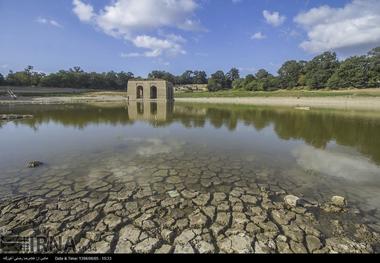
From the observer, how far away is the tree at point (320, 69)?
62.8 meters

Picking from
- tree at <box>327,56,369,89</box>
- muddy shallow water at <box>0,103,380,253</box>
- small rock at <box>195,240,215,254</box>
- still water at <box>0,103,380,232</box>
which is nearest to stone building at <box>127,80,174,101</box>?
tree at <box>327,56,369,89</box>

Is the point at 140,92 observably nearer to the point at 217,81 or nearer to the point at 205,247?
the point at 217,81

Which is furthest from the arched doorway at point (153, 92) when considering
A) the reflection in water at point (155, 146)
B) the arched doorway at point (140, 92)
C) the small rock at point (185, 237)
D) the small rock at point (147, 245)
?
the small rock at point (147, 245)

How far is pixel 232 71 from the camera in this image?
309 feet

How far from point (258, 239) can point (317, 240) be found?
101 centimetres

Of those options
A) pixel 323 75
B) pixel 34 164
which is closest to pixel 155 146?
pixel 34 164

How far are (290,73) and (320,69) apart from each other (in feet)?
32.2

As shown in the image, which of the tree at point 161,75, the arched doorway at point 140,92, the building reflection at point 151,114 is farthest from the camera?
the tree at point 161,75

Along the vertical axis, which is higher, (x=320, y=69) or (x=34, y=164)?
(x=320, y=69)

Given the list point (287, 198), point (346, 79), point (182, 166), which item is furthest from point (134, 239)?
point (346, 79)

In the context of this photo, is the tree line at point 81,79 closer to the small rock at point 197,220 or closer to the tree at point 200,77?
the tree at point 200,77

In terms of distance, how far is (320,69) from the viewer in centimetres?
6650

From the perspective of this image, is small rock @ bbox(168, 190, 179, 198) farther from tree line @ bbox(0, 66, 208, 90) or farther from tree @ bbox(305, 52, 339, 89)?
tree line @ bbox(0, 66, 208, 90)

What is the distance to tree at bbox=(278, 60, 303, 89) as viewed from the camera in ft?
232
